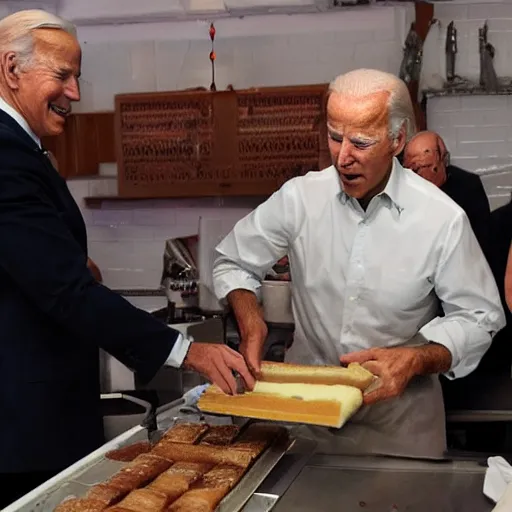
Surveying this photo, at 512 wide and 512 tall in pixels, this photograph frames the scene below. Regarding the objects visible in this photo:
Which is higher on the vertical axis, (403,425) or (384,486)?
(384,486)

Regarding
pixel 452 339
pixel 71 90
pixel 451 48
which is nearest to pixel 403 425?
pixel 452 339

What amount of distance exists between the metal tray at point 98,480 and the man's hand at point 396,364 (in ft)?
0.78

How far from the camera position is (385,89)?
1927mm

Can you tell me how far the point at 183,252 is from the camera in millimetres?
3562

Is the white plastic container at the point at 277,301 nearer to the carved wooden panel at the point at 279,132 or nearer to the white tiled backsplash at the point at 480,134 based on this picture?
the carved wooden panel at the point at 279,132

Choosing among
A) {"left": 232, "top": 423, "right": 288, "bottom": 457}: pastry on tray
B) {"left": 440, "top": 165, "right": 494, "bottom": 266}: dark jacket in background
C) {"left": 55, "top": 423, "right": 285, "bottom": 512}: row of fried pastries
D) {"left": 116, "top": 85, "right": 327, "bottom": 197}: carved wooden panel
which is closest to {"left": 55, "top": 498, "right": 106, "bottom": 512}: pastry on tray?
{"left": 55, "top": 423, "right": 285, "bottom": 512}: row of fried pastries

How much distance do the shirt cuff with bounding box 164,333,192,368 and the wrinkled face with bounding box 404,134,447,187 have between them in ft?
6.71

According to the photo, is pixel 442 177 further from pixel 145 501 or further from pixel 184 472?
pixel 145 501

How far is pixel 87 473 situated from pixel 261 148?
3.04 m

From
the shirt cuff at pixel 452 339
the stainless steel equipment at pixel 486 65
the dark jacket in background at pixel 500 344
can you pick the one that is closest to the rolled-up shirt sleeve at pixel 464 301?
Answer: the shirt cuff at pixel 452 339

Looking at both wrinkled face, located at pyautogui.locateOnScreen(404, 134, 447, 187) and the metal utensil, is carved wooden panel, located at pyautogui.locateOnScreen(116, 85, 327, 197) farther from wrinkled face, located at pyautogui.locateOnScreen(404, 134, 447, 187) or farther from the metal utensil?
the metal utensil

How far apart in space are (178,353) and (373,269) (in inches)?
23.9

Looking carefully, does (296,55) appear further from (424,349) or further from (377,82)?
(424,349)

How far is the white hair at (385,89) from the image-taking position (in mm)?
1922
